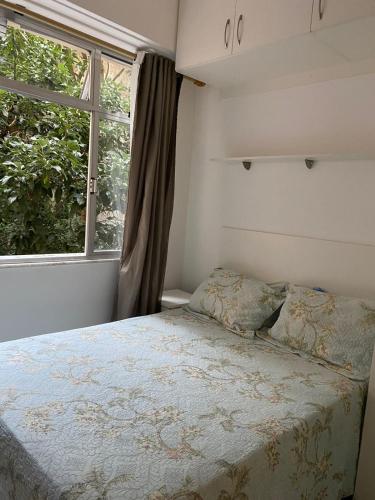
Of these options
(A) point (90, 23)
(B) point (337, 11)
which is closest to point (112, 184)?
(A) point (90, 23)

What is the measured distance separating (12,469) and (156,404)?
0.47 meters

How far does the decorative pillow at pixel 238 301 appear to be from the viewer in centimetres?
A: 211

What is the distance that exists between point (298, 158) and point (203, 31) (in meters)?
0.95

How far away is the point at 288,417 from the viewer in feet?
4.25

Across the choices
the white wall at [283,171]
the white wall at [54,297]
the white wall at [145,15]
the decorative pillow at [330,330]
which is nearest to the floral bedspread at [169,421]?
the decorative pillow at [330,330]

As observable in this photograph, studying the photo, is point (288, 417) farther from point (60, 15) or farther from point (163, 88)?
point (60, 15)

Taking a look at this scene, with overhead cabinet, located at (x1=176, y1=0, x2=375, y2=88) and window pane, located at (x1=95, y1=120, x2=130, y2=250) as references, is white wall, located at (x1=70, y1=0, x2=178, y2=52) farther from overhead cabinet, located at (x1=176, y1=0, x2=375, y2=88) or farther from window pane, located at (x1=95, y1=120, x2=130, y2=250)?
window pane, located at (x1=95, y1=120, x2=130, y2=250)

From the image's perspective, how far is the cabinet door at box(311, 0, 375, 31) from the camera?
1.55m

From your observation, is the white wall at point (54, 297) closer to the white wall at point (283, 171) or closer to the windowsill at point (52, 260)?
the windowsill at point (52, 260)

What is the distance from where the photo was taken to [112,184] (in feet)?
8.63

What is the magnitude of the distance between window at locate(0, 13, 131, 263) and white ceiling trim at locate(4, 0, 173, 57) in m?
0.10

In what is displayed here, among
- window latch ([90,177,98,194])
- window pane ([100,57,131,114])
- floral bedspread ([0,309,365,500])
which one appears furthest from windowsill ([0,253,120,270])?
window pane ([100,57,131,114])

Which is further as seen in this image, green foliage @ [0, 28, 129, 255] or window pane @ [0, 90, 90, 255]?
window pane @ [0, 90, 90, 255]

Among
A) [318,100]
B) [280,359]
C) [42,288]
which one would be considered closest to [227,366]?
[280,359]
